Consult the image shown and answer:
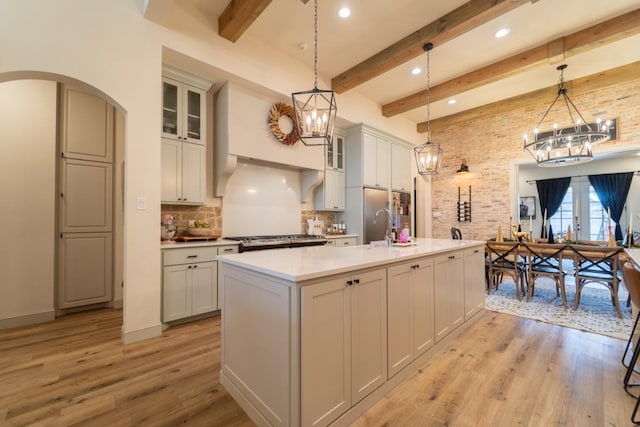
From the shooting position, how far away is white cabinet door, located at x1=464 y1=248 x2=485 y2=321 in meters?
3.08

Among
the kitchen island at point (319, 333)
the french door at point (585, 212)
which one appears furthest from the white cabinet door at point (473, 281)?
the french door at point (585, 212)

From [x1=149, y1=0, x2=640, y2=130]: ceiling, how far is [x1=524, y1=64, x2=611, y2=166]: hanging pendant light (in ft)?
2.39

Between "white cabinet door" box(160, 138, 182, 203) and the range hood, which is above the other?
the range hood

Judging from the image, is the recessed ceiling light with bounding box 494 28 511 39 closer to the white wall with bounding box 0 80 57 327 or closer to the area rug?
the area rug

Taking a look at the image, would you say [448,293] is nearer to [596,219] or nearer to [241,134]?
[241,134]

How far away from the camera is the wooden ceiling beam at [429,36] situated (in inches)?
114

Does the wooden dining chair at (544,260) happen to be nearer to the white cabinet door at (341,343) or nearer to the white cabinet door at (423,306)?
the white cabinet door at (423,306)

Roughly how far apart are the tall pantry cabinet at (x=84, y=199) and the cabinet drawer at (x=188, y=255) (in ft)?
4.92

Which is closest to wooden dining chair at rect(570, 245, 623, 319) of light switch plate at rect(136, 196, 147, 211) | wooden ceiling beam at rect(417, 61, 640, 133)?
wooden ceiling beam at rect(417, 61, 640, 133)

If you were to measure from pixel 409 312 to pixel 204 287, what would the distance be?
2319mm

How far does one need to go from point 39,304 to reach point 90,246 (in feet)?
2.61

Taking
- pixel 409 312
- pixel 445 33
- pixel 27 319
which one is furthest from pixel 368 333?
pixel 27 319

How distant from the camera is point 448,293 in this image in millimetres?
2705

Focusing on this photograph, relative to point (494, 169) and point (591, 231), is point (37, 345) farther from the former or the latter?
point (591, 231)
